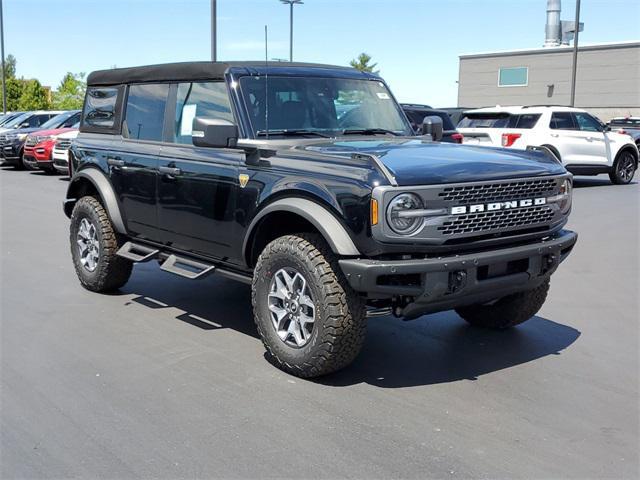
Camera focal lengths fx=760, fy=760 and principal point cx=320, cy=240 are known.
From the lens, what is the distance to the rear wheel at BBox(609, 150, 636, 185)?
707 inches

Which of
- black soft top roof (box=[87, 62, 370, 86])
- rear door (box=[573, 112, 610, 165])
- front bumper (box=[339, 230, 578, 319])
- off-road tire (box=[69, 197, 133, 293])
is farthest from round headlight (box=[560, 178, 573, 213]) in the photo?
rear door (box=[573, 112, 610, 165])

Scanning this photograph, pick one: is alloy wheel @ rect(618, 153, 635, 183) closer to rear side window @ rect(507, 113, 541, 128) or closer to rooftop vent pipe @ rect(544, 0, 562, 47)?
rear side window @ rect(507, 113, 541, 128)

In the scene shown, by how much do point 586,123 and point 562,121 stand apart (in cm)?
75

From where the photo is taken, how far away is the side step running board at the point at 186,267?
18.2 feet

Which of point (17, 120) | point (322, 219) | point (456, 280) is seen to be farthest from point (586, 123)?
point (17, 120)

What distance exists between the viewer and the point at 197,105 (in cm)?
592

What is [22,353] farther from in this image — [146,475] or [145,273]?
[145,273]

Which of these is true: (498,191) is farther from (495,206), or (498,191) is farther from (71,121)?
(71,121)

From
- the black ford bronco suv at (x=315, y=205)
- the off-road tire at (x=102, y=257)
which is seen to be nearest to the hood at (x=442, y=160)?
the black ford bronco suv at (x=315, y=205)

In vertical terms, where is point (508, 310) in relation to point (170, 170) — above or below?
below

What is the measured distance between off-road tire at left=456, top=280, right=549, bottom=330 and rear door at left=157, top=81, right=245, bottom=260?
77.7 inches

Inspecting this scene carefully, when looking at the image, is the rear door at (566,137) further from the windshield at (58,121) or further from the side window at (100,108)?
the windshield at (58,121)

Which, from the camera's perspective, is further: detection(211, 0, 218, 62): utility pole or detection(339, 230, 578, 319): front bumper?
detection(211, 0, 218, 62): utility pole

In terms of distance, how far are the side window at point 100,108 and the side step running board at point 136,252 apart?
120 cm
